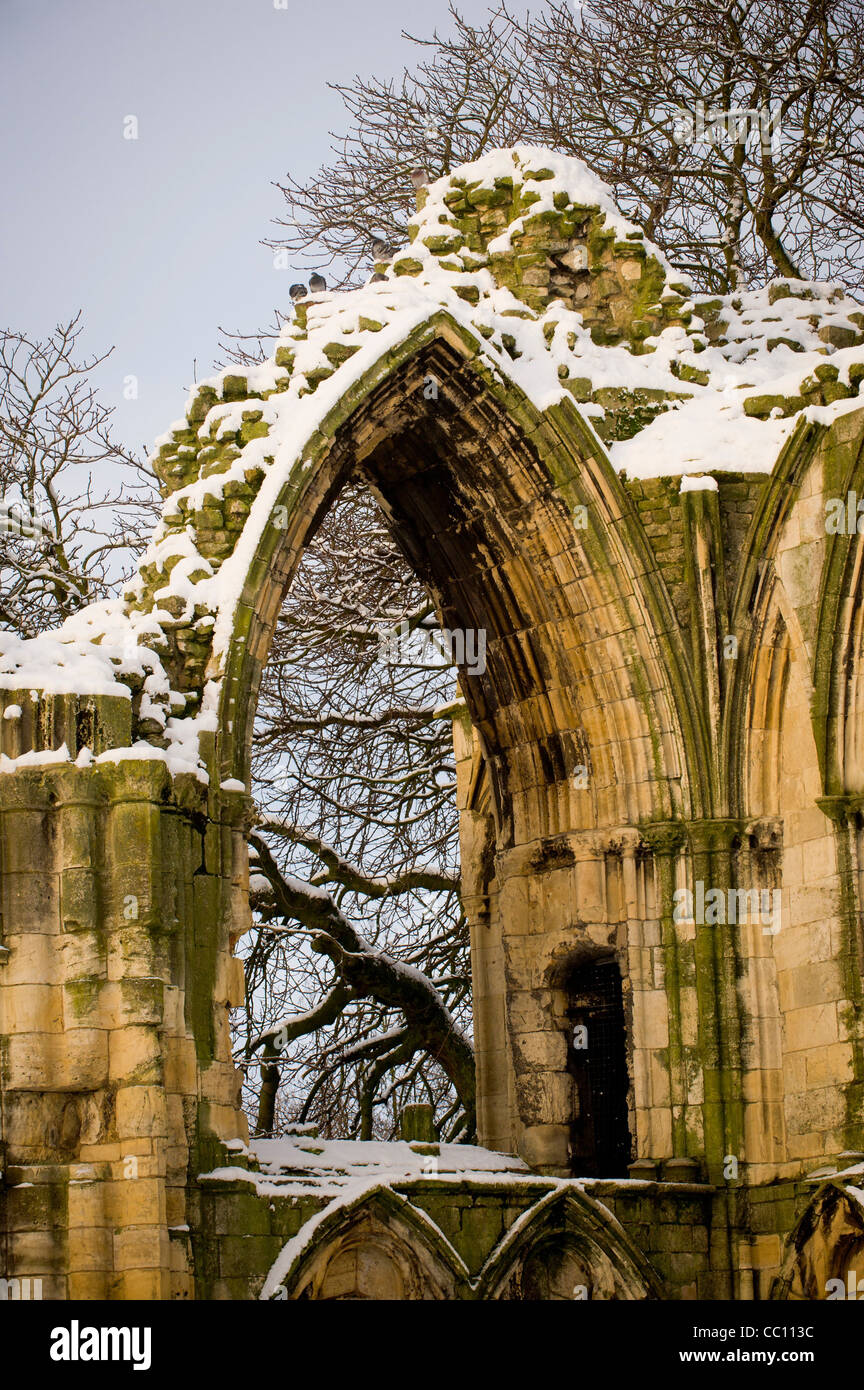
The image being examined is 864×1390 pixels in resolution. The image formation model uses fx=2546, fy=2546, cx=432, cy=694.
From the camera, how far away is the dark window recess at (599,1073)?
14.2 metres

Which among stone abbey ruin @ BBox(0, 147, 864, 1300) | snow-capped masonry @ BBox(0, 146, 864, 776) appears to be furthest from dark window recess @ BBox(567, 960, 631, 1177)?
snow-capped masonry @ BBox(0, 146, 864, 776)

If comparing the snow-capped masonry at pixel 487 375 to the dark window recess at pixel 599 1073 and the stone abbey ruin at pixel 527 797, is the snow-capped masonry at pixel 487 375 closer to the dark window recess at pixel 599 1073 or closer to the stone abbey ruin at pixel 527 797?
the stone abbey ruin at pixel 527 797

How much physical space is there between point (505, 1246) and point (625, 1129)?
1.88 m

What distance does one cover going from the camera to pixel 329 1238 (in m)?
12.0

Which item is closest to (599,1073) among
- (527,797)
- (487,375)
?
(527,797)

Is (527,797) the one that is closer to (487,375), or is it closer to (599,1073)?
(599,1073)

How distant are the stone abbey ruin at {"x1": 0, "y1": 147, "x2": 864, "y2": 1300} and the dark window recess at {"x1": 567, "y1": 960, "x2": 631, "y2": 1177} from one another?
25mm

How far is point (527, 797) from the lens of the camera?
14805 millimetres

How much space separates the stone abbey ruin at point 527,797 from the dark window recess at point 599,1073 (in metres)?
0.02

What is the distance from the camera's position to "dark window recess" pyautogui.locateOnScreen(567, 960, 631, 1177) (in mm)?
14172

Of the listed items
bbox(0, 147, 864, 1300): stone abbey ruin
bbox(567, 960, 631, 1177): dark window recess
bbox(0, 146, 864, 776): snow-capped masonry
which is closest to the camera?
bbox(0, 147, 864, 1300): stone abbey ruin

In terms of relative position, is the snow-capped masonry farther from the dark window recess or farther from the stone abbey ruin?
the dark window recess

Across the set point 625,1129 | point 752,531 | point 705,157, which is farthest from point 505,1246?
point 705,157

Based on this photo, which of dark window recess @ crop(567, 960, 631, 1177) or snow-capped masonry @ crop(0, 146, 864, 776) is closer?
snow-capped masonry @ crop(0, 146, 864, 776)
